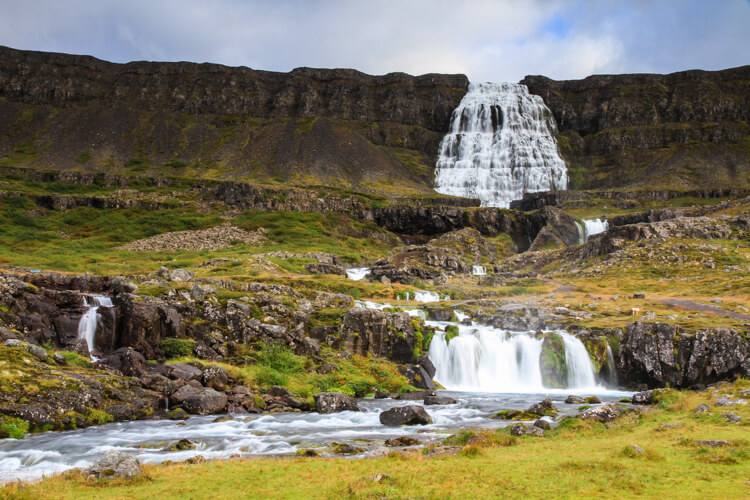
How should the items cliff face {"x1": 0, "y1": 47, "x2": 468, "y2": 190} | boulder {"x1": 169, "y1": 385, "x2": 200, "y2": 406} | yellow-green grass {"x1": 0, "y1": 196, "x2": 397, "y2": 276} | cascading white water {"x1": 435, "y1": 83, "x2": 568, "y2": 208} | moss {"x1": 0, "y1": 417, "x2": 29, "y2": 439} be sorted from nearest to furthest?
moss {"x1": 0, "y1": 417, "x2": 29, "y2": 439}, boulder {"x1": 169, "y1": 385, "x2": 200, "y2": 406}, yellow-green grass {"x1": 0, "y1": 196, "x2": 397, "y2": 276}, cliff face {"x1": 0, "y1": 47, "x2": 468, "y2": 190}, cascading white water {"x1": 435, "y1": 83, "x2": 568, "y2": 208}

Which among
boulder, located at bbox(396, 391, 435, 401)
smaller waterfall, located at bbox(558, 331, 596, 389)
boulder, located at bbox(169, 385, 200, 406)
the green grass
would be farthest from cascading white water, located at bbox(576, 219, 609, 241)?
boulder, located at bbox(169, 385, 200, 406)

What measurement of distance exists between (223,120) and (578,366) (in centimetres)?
15080

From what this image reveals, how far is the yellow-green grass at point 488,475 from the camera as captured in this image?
31.9ft

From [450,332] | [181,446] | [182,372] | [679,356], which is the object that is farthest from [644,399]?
[182,372]

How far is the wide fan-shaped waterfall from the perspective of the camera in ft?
111

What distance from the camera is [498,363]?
116 ft

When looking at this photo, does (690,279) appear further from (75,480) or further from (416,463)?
(75,480)

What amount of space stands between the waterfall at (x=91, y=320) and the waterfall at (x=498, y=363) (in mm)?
21397

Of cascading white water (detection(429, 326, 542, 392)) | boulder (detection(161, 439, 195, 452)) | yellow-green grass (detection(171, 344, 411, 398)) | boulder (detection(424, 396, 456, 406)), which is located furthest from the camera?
cascading white water (detection(429, 326, 542, 392))

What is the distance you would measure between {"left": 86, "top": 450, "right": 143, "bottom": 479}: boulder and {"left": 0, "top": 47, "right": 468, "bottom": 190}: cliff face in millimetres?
120893

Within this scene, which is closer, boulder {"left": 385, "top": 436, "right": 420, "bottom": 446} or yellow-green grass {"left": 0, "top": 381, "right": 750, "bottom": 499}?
yellow-green grass {"left": 0, "top": 381, "right": 750, "bottom": 499}

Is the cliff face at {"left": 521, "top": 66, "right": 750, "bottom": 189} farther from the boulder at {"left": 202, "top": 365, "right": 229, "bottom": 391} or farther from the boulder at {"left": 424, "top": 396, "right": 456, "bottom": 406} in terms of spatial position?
the boulder at {"left": 202, "top": 365, "right": 229, "bottom": 391}

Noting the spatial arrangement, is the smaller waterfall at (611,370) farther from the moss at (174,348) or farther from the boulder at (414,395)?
the moss at (174,348)

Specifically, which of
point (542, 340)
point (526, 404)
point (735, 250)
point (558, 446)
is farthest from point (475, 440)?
point (735, 250)
